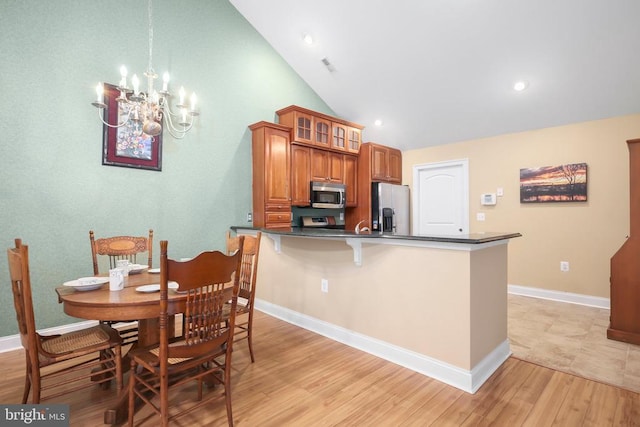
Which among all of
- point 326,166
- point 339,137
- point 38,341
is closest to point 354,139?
point 339,137

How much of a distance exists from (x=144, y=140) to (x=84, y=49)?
0.94 metres

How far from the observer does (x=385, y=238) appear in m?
2.37

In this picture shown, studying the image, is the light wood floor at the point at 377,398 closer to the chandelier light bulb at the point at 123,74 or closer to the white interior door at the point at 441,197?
the chandelier light bulb at the point at 123,74

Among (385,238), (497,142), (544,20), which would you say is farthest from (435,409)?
(497,142)

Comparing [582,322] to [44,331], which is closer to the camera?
[44,331]

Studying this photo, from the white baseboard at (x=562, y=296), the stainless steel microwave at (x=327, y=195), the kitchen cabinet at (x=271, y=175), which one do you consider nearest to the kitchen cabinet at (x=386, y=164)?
the stainless steel microwave at (x=327, y=195)

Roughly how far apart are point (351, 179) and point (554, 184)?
278cm

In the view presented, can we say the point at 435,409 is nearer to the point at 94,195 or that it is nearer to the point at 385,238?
the point at 385,238

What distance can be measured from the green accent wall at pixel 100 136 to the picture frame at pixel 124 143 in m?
0.07

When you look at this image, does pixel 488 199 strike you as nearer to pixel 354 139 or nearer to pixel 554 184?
pixel 554 184

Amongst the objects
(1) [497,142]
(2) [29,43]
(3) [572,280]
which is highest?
(2) [29,43]

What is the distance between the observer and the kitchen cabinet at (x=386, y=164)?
5.15m

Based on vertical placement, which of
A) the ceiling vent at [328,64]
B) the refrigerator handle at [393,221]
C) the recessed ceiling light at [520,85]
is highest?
the ceiling vent at [328,64]

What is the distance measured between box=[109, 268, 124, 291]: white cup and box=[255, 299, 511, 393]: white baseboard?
179 centimetres
